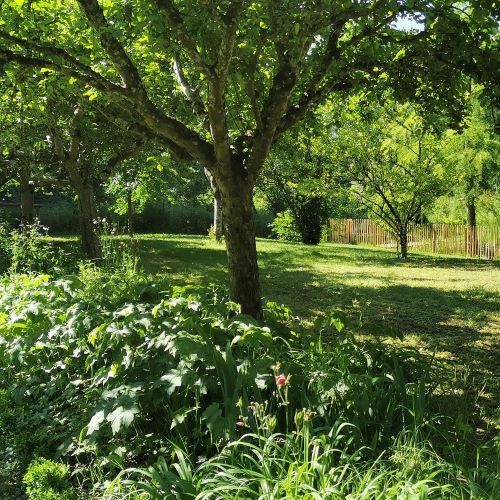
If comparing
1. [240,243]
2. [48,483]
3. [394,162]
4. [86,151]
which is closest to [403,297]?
[240,243]

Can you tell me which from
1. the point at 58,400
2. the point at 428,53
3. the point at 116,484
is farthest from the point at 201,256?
the point at 116,484

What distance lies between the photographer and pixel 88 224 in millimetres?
10305

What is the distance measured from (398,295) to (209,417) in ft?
22.3

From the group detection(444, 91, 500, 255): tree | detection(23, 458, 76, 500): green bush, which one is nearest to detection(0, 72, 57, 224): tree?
detection(23, 458, 76, 500): green bush

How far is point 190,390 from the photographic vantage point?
3.17 meters

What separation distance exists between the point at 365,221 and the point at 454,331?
828 inches

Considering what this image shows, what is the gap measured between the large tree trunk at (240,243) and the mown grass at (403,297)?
44.3 inches

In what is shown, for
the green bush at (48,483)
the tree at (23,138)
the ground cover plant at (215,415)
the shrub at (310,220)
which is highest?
the tree at (23,138)

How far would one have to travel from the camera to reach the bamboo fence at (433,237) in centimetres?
1898

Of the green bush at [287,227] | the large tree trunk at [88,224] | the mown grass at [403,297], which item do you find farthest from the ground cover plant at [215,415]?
the green bush at [287,227]

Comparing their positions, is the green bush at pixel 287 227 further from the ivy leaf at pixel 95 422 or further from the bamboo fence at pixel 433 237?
the ivy leaf at pixel 95 422

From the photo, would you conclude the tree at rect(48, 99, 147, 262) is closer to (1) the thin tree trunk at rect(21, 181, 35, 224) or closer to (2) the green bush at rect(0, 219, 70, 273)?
(2) the green bush at rect(0, 219, 70, 273)

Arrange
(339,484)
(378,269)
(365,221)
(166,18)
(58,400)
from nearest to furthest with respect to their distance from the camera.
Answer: (339,484)
(58,400)
(166,18)
(378,269)
(365,221)

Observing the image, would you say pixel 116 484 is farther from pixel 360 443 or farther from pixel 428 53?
pixel 428 53
